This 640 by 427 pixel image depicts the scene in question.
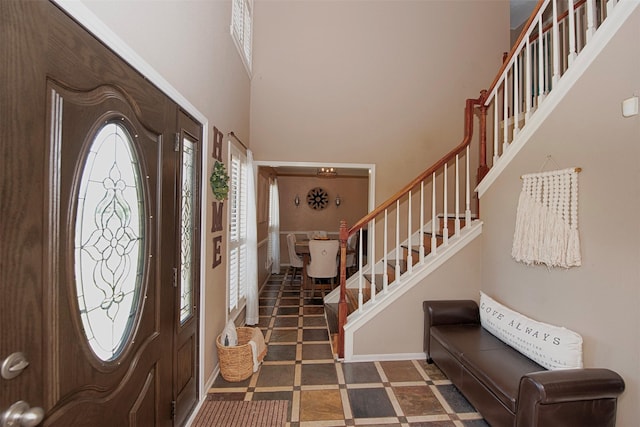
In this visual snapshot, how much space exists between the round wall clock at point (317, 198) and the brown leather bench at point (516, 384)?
5.17 metres

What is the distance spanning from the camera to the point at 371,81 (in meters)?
4.33

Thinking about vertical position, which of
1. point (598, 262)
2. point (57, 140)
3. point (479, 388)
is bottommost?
point (479, 388)

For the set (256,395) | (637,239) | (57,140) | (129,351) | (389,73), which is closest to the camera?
(57,140)

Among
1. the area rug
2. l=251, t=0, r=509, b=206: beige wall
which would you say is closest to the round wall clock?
l=251, t=0, r=509, b=206: beige wall

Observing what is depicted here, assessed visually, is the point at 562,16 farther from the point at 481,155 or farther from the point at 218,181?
the point at 218,181

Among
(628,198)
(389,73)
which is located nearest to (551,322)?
(628,198)

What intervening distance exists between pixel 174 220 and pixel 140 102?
0.70 meters

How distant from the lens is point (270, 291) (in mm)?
5465

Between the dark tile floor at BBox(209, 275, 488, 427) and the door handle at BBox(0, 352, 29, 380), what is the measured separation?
69.1 inches

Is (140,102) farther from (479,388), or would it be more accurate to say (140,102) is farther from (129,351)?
(479,388)

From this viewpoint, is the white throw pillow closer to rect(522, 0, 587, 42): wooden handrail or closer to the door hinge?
rect(522, 0, 587, 42): wooden handrail

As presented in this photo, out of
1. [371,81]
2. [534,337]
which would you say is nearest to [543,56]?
[371,81]

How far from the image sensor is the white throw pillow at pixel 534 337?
1.83 metres

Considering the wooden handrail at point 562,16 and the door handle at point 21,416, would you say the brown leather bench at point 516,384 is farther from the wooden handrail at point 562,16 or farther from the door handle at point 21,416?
the wooden handrail at point 562,16
